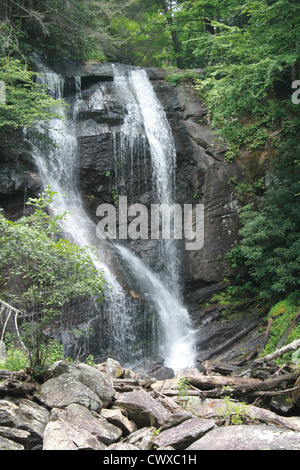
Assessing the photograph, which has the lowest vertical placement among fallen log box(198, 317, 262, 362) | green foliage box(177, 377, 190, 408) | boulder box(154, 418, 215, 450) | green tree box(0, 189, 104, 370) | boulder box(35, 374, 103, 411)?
fallen log box(198, 317, 262, 362)

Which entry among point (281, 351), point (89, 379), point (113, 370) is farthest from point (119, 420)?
point (281, 351)

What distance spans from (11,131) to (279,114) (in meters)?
8.83

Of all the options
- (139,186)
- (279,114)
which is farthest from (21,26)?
(279,114)

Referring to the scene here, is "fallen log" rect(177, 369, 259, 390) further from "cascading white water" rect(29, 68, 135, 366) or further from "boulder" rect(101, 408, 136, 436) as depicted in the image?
"cascading white water" rect(29, 68, 135, 366)

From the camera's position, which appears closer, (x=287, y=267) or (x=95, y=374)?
(x=95, y=374)

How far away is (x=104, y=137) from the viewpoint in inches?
515

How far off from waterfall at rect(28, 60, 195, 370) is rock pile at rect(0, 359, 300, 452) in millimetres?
3634

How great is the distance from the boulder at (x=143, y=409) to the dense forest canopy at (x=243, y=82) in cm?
580

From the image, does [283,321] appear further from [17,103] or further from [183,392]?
[17,103]

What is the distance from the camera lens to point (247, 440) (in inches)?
145

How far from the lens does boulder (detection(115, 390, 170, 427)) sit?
4.55m

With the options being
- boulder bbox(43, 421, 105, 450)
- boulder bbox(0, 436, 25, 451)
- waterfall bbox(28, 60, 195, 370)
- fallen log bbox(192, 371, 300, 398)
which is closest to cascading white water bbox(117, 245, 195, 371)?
waterfall bbox(28, 60, 195, 370)
